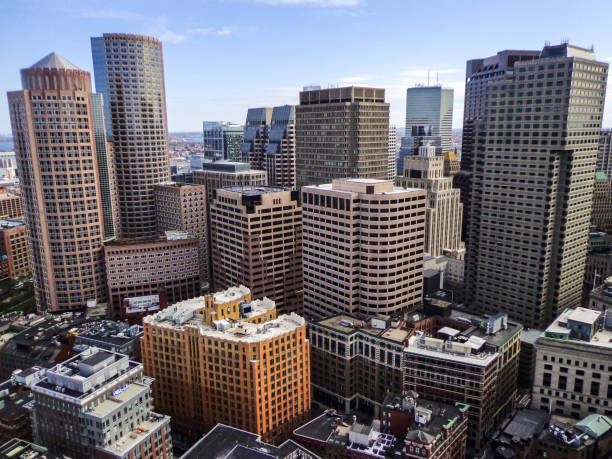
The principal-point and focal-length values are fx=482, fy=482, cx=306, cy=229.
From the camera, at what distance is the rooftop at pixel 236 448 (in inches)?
4820

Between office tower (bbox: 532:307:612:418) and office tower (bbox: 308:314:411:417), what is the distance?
149 feet

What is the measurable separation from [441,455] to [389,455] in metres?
15.1

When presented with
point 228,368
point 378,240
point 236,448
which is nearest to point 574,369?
point 378,240

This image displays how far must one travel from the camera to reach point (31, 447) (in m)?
122

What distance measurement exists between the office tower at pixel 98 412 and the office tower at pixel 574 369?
393 ft

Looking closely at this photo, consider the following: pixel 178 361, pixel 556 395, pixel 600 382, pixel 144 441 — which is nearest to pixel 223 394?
pixel 178 361

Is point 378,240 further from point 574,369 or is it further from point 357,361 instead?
point 574,369

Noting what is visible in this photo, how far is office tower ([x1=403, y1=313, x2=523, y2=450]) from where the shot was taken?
154375 millimetres

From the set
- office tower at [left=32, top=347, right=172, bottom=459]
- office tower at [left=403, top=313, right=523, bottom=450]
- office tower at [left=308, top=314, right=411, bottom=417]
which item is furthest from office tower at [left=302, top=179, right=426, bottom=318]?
office tower at [left=32, top=347, right=172, bottom=459]

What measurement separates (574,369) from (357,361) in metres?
71.6

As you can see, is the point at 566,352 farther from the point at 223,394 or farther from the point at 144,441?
the point at 144,441

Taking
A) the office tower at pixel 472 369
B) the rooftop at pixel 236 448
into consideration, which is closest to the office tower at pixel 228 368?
the rooftop at pixel 236 448

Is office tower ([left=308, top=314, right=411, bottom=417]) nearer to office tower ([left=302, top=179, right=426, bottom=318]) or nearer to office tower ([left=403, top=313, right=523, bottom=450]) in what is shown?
office tower ([left=403, top=313, right=523, bottom=450])

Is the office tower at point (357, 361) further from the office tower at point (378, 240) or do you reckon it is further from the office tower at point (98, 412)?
the office tower at point (98, 412)
